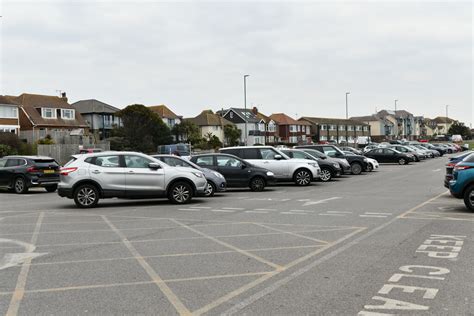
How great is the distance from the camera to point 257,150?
73.7 ft

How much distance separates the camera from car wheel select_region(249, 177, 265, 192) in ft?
65.1

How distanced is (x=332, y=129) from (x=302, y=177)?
10761 cm

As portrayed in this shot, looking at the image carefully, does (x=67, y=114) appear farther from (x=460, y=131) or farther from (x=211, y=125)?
(x=460, y=131)

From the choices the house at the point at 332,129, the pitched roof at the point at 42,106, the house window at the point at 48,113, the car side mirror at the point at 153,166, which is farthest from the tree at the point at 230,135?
the car side mirror at the point at 153,166

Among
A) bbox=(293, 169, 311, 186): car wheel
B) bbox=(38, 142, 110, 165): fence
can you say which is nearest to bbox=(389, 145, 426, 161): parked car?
bbox=(293, 169, 311, 186): car wheel

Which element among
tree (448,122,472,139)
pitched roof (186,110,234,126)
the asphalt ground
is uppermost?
pitched roof (186,110,234,126)

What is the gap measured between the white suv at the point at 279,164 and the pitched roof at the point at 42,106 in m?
47.5

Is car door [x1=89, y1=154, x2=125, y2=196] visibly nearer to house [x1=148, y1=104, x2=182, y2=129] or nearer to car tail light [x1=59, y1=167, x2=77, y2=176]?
car tail light [x1=59, y1=167, x2=77, y2=176]

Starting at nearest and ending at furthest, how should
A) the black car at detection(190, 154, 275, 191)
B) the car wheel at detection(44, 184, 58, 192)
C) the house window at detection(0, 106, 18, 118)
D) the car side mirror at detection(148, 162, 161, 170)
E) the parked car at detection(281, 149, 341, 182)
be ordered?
the car side mirror at detection(148, 162, 161, 170) < the black car at detection(190, 154, 275, 191) < the car wheel at detection(44, 184, 58, 192) < the parked car at detection(281, 149, 341, 182) < the house window at detection(0, 106, 18, 118)

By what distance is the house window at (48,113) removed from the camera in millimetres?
65481

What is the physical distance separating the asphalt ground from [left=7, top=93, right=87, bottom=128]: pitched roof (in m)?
54.4

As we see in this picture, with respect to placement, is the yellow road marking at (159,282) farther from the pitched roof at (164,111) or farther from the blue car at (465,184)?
the pitched roof at (164,111)

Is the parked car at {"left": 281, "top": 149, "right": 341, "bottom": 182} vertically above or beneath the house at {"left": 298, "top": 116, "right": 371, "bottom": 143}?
beneath

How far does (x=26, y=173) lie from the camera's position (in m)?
21.0
